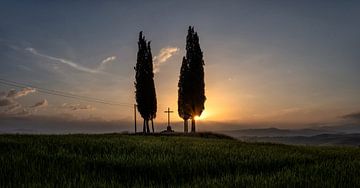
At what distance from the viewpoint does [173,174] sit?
32.0ft

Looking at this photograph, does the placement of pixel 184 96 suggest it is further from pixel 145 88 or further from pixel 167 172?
pixel 167 172

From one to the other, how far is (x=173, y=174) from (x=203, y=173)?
0.76 metres

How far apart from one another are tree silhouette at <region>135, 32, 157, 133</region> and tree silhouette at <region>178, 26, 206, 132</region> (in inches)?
180

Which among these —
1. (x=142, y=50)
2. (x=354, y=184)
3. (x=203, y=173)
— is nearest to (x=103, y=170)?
(x=203, y=173)

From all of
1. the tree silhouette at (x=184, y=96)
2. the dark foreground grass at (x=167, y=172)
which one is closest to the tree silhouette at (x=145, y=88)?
the tree silhouette at (x=184, y=96)

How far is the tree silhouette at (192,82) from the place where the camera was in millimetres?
55184

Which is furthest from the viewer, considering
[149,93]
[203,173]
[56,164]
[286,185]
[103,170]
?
[149,93]

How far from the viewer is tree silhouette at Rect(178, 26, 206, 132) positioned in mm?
55184

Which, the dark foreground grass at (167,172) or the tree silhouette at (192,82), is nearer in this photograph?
the dark foreground grass at (167,172)

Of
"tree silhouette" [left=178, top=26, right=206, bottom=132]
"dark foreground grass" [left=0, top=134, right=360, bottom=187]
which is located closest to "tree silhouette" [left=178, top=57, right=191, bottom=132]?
"tree silhouette" [left=178, top=26, right=206, bottom=132]

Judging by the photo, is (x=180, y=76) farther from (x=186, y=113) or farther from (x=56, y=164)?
(x=56, y=164)

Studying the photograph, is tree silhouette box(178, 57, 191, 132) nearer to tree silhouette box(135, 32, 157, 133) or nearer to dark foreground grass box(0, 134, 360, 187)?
tree silhouette box(135, 32, 157, 133)

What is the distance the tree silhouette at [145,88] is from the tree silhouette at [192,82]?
15.0 feet

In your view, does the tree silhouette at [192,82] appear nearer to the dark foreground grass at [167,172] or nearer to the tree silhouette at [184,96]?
the tree silhouette at [184,96]
